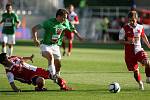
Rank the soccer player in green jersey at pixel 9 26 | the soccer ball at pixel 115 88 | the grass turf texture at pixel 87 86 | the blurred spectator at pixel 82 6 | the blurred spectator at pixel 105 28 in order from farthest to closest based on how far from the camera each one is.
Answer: the blurred spectator at pixel 82 6 < the blurred spectator at pixel 105 28 < the soccer player in green jersey at pixel 9 26 < the soccer ball at pixel 115 88 < the grass turf texture at pixel 87 86

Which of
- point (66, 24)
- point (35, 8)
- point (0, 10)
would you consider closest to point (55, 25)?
point (66, 24)

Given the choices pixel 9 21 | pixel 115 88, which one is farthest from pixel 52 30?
pixel 9 21

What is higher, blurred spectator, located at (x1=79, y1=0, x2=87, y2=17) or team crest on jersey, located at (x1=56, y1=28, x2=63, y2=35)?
team crest on jersey, located at (x1=56, y1=28, x2=63, y2=35)

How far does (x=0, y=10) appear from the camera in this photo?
49.8m

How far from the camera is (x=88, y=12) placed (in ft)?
213

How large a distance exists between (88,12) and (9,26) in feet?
120

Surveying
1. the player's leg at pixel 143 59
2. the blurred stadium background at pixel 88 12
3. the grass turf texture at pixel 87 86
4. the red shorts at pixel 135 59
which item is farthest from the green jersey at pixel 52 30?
the blurred stadium background at pixel 88 12

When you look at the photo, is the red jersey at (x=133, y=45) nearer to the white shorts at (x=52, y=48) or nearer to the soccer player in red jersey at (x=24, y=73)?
the white shorts at (x=52, y=48)

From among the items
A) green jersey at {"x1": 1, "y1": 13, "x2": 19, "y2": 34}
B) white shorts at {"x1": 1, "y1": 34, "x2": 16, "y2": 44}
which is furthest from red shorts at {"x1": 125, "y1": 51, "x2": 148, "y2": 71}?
white shorts at {"x1": 1, "y1": 34, "x2": 16, "y2": 44}

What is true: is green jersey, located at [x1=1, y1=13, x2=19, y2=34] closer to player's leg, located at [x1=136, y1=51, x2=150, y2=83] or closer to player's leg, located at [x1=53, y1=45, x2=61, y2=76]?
player's leg, located at [x1=53, y1=45, x2=61, y2=76]

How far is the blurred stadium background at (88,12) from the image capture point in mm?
61141

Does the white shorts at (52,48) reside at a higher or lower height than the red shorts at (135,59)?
higher

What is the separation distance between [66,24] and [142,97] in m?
3.63

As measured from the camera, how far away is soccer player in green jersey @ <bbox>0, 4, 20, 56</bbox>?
92.5 ft
